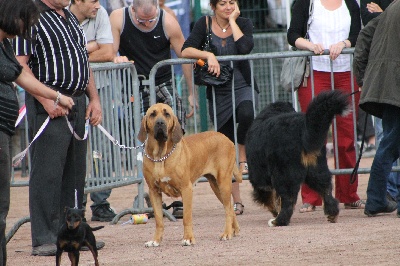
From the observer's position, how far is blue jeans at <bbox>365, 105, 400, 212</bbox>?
29.1 feet

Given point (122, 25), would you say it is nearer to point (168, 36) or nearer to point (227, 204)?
point (168, 36)

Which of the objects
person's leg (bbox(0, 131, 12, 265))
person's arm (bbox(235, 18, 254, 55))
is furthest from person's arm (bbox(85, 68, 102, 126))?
person's arm (bbox(235, 18, 254, 55))

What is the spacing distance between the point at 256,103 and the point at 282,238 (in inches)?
111

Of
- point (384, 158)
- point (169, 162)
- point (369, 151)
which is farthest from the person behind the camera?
point (369, 151)

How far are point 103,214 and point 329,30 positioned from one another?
307 cm

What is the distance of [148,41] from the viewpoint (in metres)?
10.1

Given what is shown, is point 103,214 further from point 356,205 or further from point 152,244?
point 356,205

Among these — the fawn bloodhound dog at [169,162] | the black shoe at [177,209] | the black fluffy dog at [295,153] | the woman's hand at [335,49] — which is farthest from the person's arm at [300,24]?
the fawn bloodhound dog at [169,162]

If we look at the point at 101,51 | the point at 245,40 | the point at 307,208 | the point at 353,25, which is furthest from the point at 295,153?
the point at 101,51

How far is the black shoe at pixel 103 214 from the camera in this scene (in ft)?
33.1

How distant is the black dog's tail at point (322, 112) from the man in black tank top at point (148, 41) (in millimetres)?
1924

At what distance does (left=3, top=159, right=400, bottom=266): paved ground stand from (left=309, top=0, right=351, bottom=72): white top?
5.04 ft

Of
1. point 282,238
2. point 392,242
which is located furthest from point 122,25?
point 392,242

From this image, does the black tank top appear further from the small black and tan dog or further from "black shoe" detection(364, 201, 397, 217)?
the small black and tan dog
